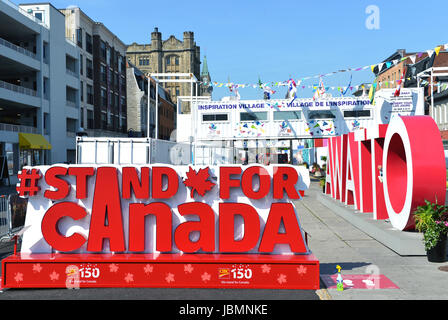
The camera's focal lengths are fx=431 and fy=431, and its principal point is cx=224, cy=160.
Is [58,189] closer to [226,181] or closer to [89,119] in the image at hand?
[226,181]

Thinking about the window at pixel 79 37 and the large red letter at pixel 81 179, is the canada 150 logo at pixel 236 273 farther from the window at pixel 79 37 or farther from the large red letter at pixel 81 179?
the window at pixel 79 37

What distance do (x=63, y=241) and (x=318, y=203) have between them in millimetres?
17622

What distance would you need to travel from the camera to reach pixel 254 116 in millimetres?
39094

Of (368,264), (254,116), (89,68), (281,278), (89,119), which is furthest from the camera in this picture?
(89,119)

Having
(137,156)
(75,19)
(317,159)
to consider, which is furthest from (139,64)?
(137,156)

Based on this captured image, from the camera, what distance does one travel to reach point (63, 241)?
873cm

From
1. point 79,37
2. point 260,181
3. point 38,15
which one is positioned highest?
point 79,37

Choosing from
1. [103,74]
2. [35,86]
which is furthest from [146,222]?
[103,74]

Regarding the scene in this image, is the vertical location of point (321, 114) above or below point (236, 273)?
above

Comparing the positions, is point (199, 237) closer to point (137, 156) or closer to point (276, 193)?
point (276, 193)

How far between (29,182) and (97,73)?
160 feet

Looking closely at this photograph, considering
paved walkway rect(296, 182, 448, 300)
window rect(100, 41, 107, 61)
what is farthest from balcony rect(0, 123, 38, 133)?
paved walkway rect(296, 182, 448, 300)

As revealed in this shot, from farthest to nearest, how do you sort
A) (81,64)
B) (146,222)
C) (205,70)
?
(205,70) < (81,64) < (146,222)

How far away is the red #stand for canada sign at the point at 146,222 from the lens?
8.41 meters
